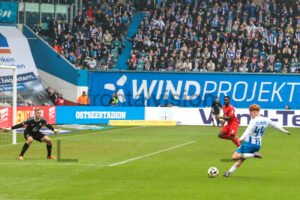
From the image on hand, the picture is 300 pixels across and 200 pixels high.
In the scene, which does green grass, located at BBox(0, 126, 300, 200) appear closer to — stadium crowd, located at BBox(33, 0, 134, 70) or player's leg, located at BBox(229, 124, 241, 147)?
player's leg, located at BBox(229, 124, 241, 147)

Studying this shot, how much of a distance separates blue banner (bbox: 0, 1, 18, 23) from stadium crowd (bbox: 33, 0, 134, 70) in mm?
1836

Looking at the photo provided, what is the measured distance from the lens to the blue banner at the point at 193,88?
4406cm

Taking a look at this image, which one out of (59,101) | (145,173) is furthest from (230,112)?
(59,101)

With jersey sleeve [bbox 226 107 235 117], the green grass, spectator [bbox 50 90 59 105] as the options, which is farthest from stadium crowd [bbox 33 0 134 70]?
jersey sleeve [bbox 226 107 235 117]

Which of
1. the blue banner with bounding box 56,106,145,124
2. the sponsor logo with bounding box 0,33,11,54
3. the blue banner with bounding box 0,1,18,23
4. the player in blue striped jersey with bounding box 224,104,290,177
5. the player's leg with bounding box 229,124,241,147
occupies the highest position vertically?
the blue banner with bounding box 0,1,18,23

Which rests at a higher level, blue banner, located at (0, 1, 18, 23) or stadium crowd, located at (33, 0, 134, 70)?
blue banner, located at (0, 1, 18, 23)

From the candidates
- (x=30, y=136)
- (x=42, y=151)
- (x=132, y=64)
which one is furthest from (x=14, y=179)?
(x=132, y=64)

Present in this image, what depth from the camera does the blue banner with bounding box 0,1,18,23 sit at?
45097mm

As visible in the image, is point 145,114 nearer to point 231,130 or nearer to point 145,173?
point 231,130

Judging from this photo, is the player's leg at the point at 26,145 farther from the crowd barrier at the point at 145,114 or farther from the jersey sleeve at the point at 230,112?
the crowd barrier at the point at 145,114

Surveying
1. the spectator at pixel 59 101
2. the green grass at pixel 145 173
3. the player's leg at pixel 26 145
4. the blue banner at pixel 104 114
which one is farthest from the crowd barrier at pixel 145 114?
the player's leg at pixel 26 145

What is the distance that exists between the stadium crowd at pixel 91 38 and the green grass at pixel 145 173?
19.5 m

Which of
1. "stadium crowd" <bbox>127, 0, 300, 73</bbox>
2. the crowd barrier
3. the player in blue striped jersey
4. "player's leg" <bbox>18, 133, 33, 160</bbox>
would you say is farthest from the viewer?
"stadium crowd" <bbox>127, 0, 300, 73</bbox>

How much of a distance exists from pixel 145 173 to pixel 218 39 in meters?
30.3
